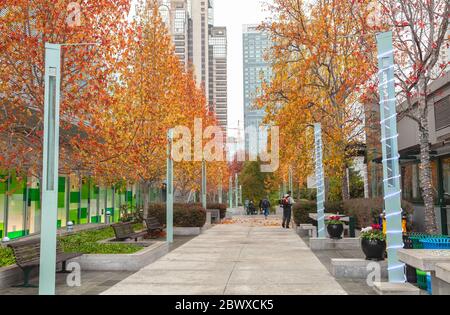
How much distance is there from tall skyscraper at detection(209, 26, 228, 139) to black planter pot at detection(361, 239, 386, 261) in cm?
13710


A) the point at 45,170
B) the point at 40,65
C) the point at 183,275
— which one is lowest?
the point at 183,275

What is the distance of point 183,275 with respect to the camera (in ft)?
34.1

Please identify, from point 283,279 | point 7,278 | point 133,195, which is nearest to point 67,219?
point 133,195

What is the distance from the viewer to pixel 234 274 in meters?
10.5

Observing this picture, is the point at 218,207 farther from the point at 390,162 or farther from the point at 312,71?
the point at 390,162

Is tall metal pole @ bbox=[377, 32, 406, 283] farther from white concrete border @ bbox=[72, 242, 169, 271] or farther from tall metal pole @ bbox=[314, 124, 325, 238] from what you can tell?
tall metal pole @ bbox=[314, 124, 325, 238]

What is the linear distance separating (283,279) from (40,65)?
309 inches

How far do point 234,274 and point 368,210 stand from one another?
25.8 ft

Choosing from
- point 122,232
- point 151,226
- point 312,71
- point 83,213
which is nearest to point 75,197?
point 83,213

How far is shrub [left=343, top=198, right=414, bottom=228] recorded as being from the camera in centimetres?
1526

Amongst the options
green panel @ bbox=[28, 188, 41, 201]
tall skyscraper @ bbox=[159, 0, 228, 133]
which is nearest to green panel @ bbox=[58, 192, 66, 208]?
green panel @ bbox=[28, 188, 41, 201]

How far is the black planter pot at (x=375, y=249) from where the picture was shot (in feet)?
32.6

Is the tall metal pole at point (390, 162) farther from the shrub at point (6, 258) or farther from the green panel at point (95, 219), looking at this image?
the green panel at point (95, 219)
